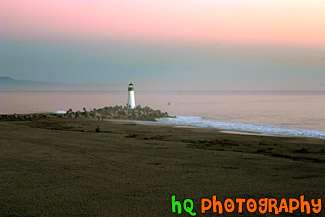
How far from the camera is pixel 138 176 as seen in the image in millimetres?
8016

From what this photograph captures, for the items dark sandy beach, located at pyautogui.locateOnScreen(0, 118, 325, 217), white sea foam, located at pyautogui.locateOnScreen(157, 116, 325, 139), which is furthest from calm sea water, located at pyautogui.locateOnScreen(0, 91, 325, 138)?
dark sandy beach, located at pyautogui.locateOnScreen(0, 118, 325, 217)

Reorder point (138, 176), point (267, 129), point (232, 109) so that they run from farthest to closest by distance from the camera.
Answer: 1. point (232, 109)
2. point (267, 129)
3. point (138, 176)

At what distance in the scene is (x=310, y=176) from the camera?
8.20 meters

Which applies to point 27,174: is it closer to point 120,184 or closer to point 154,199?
point 120,184

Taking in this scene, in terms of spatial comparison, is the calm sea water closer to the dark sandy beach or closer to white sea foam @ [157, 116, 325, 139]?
white sea foam @ [157, 116, 325, 139]

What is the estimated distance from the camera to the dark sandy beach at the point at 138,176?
6086 mm

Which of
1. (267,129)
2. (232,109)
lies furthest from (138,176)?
(232,109)

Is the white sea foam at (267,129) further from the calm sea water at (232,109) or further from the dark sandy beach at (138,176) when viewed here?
the dark sandy beach at (138,176)

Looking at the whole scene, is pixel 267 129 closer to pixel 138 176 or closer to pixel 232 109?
pixel 138 176

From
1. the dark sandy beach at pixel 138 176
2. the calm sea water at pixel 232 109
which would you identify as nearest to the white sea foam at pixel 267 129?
the calm sea water at pixel 232 109

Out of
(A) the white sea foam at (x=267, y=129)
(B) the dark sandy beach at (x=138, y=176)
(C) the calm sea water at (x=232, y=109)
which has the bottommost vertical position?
(B) the dark sandy beach at (x=138, y=176)

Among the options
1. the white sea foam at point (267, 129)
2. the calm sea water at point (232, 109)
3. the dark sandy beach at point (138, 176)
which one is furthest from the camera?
the calm sea water at point (232, 109)

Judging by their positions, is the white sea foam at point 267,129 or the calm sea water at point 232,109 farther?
the calm sea water at point 232,109

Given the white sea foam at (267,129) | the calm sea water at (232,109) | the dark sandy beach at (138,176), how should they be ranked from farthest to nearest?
the calm sea water at (232,109) < the white sea foam at (267,129) < the dark sandy beach at (138,176)
